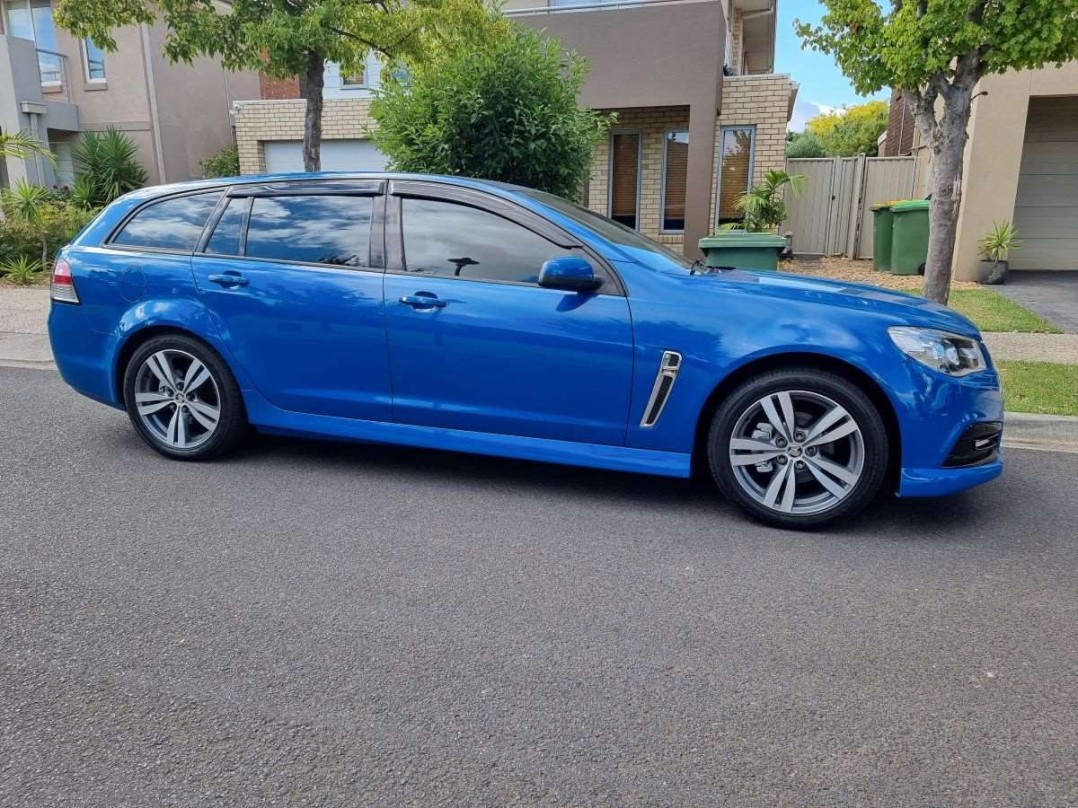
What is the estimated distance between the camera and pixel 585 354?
4.00 metres

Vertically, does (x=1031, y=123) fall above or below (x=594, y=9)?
below

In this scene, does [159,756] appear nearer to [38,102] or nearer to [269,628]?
[269,628]

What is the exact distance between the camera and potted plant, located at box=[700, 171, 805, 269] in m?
8.91

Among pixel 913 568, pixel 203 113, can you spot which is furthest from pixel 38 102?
pixel 913 568

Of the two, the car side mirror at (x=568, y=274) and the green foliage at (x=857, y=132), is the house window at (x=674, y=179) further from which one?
the green foliage at (x=857, y=132)

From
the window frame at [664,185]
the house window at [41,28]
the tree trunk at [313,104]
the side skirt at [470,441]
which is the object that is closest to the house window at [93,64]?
the house window at [41,28]

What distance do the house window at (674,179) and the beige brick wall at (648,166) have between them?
101 mm

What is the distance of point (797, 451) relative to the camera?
12.7 feet

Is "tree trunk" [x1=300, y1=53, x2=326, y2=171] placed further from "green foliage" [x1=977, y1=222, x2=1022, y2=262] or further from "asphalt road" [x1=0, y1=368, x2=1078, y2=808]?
"green foliage" [x1=977, y1=222, x2=1022, y2=262]

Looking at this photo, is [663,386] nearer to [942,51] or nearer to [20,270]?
[942,51]

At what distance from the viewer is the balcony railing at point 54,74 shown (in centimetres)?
1964

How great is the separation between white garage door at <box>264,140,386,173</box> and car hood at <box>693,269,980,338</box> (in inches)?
521

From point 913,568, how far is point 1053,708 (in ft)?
3.30

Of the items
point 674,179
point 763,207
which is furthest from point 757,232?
point 674,179
